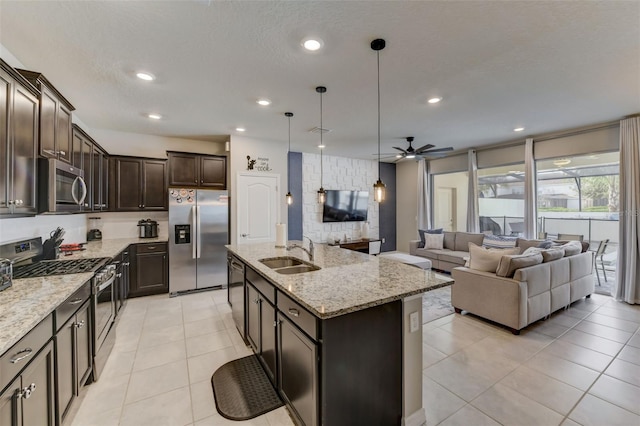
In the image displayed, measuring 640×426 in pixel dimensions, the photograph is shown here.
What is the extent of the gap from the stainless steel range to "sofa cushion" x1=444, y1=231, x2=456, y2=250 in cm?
620

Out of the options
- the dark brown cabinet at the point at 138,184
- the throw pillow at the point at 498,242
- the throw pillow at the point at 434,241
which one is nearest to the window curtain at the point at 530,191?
the throw pillow at the point at 498,242

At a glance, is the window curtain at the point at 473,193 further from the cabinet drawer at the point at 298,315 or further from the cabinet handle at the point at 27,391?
the cabinet handle at the point at 27,391

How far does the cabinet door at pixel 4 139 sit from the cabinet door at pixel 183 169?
289 cm

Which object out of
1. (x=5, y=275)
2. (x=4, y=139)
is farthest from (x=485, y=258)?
(x=4, y=139)

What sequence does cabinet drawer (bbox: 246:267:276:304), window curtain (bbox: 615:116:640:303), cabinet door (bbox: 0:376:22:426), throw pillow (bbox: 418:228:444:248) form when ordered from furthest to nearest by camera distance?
throw pillow (bbox: 418:228:444:248) → window curtain (bbox: 615:116:640:303) → cabinet drawer (bbox: 246:267:276:304) → cabinet door (bbox: 0:376:22:426)

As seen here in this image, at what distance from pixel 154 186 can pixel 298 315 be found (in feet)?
13.7

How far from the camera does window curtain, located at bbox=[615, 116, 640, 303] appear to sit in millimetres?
3850

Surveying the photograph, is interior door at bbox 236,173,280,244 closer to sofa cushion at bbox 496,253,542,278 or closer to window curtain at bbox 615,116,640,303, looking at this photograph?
sofa cushion at bbox 496,253,542,278

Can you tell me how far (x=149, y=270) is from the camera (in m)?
4.30

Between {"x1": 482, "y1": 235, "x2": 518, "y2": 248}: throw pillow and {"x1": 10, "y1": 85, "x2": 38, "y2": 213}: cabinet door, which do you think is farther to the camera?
{"x1": 482, "y1": 235, "x2": 518, "y2": 248}: throw pillow

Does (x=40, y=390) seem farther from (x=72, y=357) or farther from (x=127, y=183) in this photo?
(x=127, y=183)

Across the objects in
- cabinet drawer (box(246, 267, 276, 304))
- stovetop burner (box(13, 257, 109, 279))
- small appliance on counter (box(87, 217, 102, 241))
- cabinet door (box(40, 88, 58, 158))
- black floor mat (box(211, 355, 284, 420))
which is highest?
cabinet door (box(40, 88, 58, 158))

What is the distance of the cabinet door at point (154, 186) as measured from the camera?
455cm

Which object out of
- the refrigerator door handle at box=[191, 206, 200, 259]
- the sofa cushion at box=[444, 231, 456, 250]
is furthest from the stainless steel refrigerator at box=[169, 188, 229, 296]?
the sofa cushion at box=[444, 231, 456, 250]
